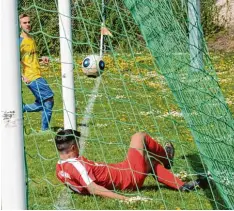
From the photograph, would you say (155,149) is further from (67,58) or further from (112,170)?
(67,58)

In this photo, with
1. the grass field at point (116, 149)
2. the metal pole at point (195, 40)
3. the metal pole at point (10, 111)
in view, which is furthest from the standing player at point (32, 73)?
the metal pole at point (10, 111)

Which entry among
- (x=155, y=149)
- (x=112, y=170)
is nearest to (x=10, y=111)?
(x=112, y=170)

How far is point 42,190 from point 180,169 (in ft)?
4.39

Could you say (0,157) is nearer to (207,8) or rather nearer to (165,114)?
(165,114)

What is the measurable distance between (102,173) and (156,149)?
62cm

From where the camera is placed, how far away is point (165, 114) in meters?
9.66

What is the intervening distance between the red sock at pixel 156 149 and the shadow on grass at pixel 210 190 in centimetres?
46

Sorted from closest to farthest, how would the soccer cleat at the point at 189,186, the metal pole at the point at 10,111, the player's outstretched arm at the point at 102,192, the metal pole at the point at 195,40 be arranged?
the metal pole at the point at 10,111
the player's outstretched arm at the point at 102,192
the soccer cleat at the point at 189,186
the metal pole at the point at 195,40

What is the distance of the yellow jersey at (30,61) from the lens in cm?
877

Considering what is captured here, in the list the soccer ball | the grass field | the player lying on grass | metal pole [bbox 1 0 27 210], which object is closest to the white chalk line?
the grass field

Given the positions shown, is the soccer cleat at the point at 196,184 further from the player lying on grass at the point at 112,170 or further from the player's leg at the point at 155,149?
the player's leg at the point at 155,149

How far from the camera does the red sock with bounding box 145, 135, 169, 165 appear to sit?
238 inches

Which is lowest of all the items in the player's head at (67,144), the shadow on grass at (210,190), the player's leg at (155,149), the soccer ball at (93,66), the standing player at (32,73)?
the shadow on grass at (210,190)

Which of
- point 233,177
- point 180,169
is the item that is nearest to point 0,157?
point 233,177
